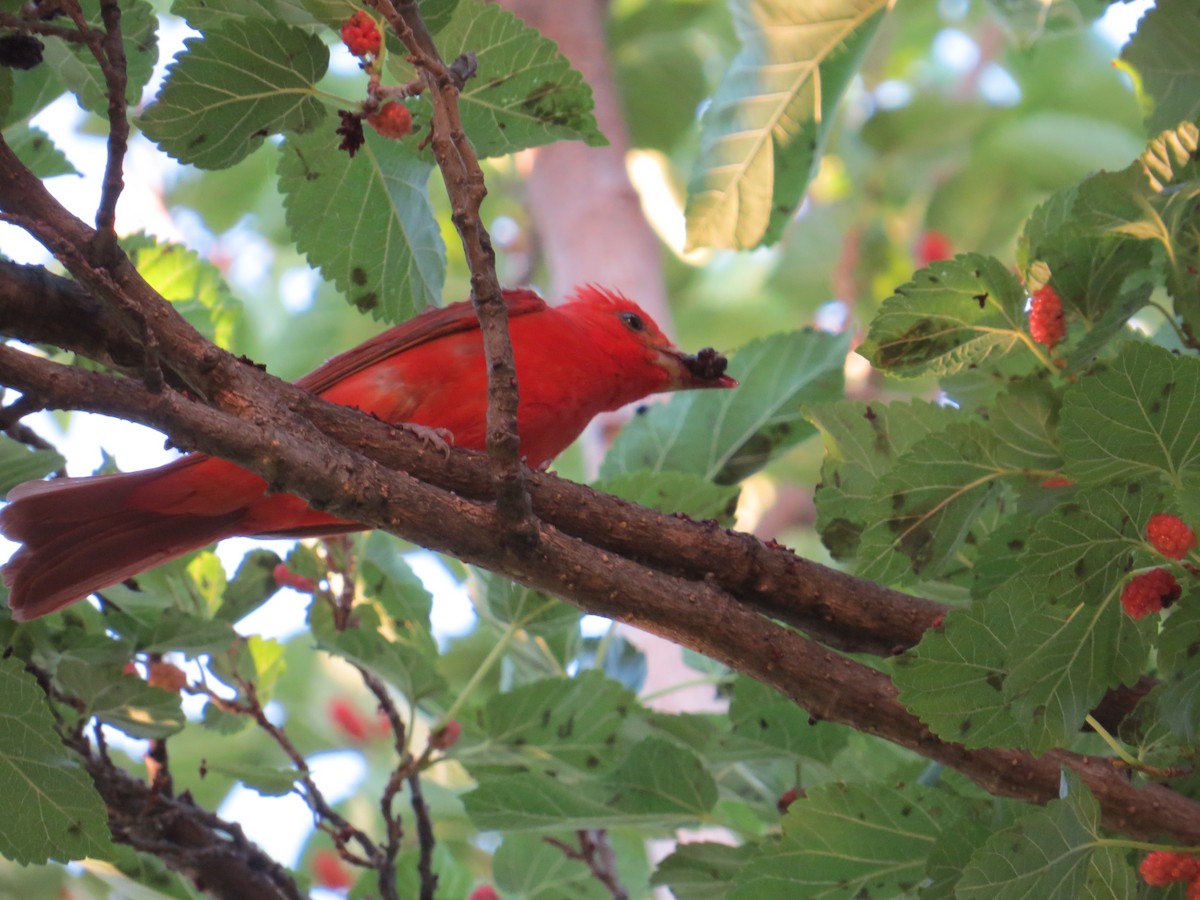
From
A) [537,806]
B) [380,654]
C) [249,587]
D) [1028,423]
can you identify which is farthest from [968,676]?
[249,587]

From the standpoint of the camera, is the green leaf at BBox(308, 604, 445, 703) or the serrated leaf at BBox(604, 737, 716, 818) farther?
the green leaf at BBox(308, 604, 445, 703)

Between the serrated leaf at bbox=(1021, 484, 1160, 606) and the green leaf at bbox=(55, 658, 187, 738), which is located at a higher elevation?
the green leaf at bbox=(55, 658, 187, 738)

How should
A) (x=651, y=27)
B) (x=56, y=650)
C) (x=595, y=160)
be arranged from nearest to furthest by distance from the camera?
(x=56, y=650) → (x=595, y=160) → (x=651, y=27)

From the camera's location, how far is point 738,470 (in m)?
3.77

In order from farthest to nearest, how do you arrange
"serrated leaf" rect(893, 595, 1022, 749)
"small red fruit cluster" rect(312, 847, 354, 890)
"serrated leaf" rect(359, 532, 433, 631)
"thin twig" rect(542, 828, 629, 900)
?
"small red fruit cluster" rect(312, 847, 354, 890) → "thin twig" rect(542, 828, 629, 900) → "serrated leaf" rect(359, 532, 433, 631) → "serrated leaf" rect(893, 595, 1022, 749)

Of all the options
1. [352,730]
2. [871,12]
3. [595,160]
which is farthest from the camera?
[352,730]

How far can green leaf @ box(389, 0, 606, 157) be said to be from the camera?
8.77 feet

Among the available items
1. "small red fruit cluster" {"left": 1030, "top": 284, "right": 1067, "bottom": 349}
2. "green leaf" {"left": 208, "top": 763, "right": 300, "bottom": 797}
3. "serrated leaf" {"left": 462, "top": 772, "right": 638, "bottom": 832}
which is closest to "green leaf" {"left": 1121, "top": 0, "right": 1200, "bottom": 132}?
Result: "small red fruit cluster" {"left": 1030, "top": 284, "right": 1067, "bottom": 349}

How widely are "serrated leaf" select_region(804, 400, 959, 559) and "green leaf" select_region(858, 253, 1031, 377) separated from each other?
0.25 metres

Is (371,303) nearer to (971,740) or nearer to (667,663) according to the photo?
(971,740)

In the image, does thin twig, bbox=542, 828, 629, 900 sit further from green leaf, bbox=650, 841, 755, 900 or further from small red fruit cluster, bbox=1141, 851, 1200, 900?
small red fruit cluster, bbox=1141, 851, 1200, 900

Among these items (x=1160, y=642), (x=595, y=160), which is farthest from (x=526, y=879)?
(x=595, y=160)

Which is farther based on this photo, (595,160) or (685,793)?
(595,160)

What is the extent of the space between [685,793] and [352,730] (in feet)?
11.3
